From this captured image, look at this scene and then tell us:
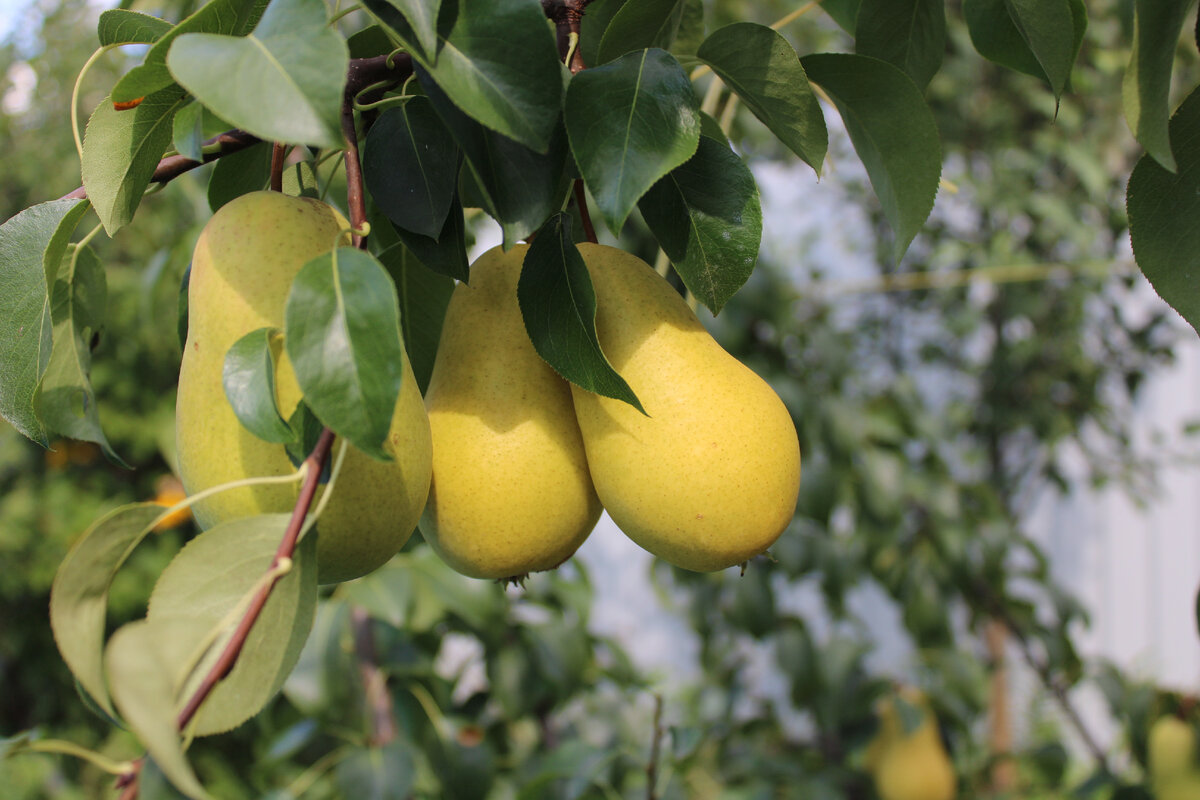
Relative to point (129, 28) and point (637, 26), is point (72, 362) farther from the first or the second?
point (637, 26)

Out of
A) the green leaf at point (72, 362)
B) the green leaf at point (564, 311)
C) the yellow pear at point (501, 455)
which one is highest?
the green leaf at point (564, 311)

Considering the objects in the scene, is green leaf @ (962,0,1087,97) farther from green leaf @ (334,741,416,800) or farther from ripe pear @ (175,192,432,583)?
green leaf @ (334,741,416,800)

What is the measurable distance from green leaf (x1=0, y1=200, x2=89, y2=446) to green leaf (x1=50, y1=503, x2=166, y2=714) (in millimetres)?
120

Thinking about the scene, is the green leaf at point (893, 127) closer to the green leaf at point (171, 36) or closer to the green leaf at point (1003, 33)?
the green leaf at point (1003, 33)

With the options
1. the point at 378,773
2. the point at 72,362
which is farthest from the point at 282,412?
the point at 378,773

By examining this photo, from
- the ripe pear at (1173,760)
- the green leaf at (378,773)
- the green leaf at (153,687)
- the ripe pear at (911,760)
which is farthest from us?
the ripe pear at (911,760)

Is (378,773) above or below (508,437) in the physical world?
below

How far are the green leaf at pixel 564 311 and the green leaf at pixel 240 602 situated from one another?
103 millimetres

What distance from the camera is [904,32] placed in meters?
0.40

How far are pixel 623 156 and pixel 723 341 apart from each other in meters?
0.81

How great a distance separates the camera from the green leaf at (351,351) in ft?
0.73

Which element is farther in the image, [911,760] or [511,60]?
[911,760]

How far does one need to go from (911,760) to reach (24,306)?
1.07 metres

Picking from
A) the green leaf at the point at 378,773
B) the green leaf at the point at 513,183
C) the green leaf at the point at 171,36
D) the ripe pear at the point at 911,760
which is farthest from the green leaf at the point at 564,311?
the ripe pear at the point at 911,760
